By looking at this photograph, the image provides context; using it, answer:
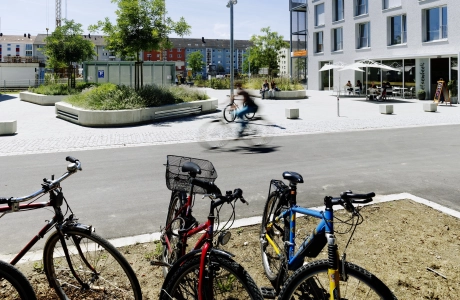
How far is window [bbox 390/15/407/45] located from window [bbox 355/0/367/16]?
361 cm

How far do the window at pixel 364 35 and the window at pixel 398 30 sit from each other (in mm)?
2863

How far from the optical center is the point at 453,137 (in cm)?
1366

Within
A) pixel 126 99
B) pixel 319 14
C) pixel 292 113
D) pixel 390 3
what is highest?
pixel 319 14

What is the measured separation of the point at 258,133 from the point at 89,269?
11.8m

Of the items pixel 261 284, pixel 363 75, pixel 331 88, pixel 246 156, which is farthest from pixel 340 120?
pixel 331 88

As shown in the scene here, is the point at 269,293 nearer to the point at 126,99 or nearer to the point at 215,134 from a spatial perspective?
the point at 215,134

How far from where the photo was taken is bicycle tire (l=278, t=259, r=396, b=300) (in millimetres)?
2473

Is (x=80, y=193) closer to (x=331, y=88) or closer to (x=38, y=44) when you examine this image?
(x=331, y=88)

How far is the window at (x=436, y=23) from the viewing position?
3036cm

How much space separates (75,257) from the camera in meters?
3.27

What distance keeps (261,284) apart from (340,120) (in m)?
15.8

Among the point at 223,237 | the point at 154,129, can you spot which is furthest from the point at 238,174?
the point at 154,129

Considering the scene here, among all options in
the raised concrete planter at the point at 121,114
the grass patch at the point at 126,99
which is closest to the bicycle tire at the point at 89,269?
the raised concrete planter at the point at 121,114

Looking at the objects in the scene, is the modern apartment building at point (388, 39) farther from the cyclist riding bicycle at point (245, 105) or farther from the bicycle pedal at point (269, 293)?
the bicycle pedal at point (269, 293)
